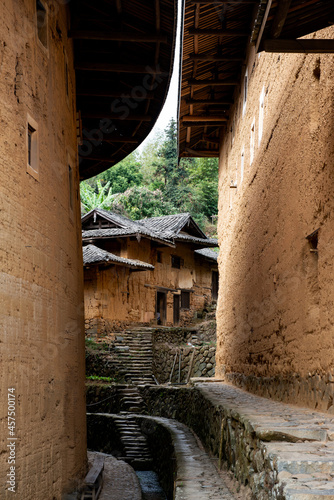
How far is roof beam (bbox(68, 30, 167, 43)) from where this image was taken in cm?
996

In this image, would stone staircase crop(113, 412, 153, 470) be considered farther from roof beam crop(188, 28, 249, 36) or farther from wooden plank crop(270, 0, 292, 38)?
wooden plank crop(270, 0, 292, 38)

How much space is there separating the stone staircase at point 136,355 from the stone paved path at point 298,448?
58.5 ft

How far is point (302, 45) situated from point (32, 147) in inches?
134

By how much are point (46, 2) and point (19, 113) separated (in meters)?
2.50

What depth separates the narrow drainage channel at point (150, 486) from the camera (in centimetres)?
1365

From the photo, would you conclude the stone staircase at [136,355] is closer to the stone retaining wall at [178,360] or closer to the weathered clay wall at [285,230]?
the stone retaining wall at [178,360]

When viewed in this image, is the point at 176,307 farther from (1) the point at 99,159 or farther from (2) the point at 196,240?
(1) the point at 99,159

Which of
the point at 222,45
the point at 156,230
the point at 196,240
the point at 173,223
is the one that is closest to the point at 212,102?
the point at 222,45

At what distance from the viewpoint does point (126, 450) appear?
17.4m

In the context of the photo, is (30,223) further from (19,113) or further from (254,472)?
(254,472)

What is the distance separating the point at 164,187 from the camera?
160 ft

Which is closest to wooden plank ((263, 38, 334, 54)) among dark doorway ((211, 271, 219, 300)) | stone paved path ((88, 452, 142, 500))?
stone paved path ((88, 452, 142, 500))

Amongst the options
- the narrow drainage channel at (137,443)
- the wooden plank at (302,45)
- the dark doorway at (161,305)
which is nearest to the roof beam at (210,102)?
the narrow drainage channel at (137,443)

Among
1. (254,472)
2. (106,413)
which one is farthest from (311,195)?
(106,413)
